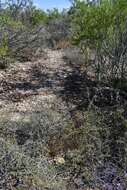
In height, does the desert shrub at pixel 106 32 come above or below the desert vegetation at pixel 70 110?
above

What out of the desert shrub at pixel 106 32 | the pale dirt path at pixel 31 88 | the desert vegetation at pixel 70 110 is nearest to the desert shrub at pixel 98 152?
the desert vegetation at pixel 70 110

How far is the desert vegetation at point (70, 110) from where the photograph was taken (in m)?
5.68

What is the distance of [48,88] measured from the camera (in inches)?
376

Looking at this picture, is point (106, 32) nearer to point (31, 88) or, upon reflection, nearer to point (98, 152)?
point (31, 88)

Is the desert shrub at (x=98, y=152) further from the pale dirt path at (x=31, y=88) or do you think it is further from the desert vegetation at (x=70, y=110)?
the pale dirt path at (x=31, y=88)

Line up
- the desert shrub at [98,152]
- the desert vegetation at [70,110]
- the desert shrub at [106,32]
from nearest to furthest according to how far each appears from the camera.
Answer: the desert vegetation at [70,110]
the desert shrub at [98,152]
the desert shrub at [106,32]

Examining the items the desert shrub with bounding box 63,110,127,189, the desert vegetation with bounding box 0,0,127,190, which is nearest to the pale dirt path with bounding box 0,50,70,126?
the desert vegetation with bounding box 0,0,127,190

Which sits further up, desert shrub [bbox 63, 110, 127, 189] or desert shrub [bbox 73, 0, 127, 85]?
desert shrub [bbox 73, 0, 127, 85]

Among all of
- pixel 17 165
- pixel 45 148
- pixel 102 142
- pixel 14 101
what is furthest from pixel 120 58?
pixel 17 165

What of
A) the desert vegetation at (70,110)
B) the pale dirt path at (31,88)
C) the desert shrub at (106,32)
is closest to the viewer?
the desert vegetation at (70,110)

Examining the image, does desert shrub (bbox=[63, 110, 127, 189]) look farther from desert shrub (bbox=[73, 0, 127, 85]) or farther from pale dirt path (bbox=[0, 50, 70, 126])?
desert shrub (bbox=[73, 0, 127, 85])

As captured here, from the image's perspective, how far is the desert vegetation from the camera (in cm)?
568

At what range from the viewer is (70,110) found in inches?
313

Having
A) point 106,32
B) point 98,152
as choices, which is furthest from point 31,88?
point 98,152
